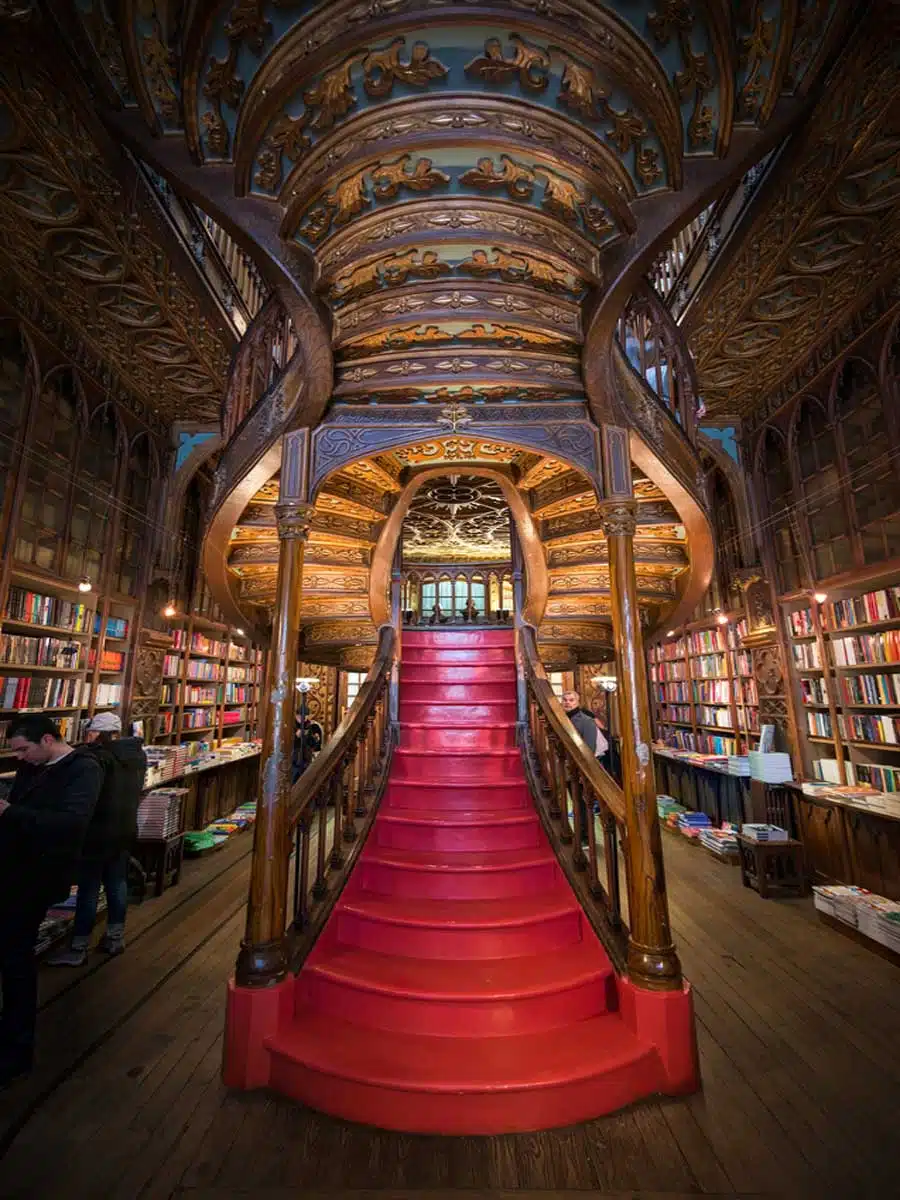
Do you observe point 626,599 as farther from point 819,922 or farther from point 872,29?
point 819,922

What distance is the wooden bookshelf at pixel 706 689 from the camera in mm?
5727

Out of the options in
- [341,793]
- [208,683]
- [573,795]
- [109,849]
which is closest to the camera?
[573,795]

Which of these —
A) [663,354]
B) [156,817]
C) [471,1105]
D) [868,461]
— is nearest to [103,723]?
[156,817]

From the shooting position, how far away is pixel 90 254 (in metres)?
3.83

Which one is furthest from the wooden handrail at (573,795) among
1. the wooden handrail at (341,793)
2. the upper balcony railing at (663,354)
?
the upper balcony railing at (663,354)

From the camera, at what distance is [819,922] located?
3619mm

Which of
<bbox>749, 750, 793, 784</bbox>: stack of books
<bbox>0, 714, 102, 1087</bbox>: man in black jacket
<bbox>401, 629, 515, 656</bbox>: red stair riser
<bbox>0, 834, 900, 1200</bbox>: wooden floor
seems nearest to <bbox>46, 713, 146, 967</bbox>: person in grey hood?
<bbox>0, 834, 900, 1200</bbox>: wooden floor

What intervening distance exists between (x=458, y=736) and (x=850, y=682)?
3210mm

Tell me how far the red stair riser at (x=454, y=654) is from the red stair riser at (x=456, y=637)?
45 millimetres

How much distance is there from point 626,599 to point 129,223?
13.7 ft

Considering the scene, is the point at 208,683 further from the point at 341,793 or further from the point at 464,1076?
the point at 464,1076

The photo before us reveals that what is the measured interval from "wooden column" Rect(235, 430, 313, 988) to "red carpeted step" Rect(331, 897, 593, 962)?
1.34 ft

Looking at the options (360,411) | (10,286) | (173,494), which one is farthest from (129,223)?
(173,494)

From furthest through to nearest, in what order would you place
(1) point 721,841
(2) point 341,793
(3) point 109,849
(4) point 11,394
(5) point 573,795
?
(1) point 721,841 < (4) point 11,394 < (3) point 109,849 < (2) point 341,793 < (5) point 573,795
